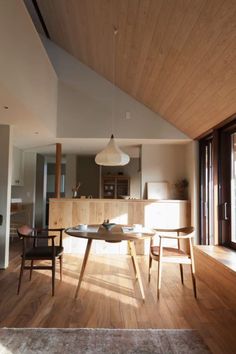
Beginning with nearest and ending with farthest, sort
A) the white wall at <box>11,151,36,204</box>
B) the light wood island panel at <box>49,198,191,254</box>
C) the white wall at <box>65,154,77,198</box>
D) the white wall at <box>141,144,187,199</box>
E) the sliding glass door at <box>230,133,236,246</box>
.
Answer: the sliding glass door at <box>230,133,236,246</box>
the light wood island panel at <box>49,198,191,254</box>
the white wall at <box>141,144,187,199</box>
the white wall at <box>11,151,36,204</box>
the white wall at <box>65,154,77,198</box>

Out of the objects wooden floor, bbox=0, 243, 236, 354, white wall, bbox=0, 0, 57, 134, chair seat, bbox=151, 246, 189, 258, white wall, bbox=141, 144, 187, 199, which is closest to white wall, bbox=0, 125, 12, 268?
wooden floor, bbox=0, 243, 236, 354

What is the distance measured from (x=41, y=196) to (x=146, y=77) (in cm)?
492

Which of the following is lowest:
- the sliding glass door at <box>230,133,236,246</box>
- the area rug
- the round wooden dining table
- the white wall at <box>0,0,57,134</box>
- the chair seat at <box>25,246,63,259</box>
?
the area rug

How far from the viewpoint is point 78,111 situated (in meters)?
5.29

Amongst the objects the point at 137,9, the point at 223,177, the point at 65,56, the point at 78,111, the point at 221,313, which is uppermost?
the point at 65,56

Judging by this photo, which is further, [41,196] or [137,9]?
[41,196]

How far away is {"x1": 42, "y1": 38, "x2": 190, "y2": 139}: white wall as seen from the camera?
525cm

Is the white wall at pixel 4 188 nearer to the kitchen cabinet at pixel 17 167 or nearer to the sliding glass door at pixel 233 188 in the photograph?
the kitchen cabinet at pixel 17 167

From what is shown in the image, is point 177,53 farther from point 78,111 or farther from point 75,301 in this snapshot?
point 75,301

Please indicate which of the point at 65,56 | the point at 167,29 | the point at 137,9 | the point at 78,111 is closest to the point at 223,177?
the point at 167,29

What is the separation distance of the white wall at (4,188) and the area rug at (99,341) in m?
2.02

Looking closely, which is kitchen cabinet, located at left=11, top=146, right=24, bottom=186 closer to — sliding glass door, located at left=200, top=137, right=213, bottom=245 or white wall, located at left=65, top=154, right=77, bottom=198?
white wall, located at left=65, top=154, right=77, bottom=198

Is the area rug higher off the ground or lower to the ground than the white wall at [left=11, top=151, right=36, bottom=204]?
lower

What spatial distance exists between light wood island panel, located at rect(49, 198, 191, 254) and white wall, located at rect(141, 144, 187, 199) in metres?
0.51
